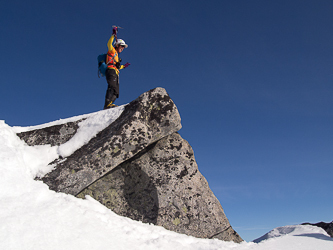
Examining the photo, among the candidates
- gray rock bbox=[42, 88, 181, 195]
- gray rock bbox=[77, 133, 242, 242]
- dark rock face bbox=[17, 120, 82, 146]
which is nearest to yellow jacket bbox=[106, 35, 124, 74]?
gray rock bbox=[42, 88, 181, 195]

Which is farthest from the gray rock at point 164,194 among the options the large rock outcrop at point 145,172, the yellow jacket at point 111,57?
the yellow jacket at point 111,57

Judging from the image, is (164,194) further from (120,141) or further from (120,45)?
(120,45)

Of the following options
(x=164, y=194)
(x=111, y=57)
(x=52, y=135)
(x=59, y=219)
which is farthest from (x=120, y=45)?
(x=59, y=219)

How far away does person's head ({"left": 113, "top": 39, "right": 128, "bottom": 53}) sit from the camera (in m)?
9.53

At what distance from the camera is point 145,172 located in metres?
6.13

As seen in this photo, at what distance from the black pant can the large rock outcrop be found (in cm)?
248

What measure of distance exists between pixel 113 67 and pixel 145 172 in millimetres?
4774

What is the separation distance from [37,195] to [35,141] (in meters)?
2.24

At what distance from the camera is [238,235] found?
6.46m

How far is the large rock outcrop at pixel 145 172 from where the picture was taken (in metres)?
5.62

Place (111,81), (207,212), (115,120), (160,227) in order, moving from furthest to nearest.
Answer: (111,81)
(115,120)
(207,212)
(160,227)

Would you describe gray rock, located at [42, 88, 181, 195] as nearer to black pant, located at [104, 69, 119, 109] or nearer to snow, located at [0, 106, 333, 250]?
snow, located at [0, 106, 333, 250]

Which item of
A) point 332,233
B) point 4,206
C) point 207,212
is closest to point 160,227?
point 207,212

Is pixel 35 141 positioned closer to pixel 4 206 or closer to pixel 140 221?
pixel 4 206
